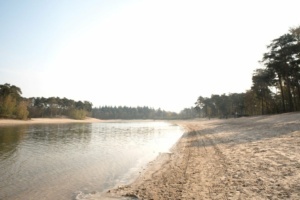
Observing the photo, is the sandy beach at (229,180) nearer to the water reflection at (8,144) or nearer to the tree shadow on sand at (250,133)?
the tree shadow on sand at (250,133)

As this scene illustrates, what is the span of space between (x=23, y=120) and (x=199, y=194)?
390ft

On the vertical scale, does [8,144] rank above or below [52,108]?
below

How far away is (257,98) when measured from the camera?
76750mm

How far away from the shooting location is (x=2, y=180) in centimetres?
1266

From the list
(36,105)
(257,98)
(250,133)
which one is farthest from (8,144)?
(36,105)

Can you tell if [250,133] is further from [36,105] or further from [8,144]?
[36,105]

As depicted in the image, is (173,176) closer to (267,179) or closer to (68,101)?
(267,179)

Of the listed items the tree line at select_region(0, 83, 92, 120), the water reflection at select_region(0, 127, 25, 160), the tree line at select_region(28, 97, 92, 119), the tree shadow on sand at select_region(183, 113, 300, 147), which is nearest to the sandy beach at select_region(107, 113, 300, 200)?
the tree shadow on sand at select_region(183, 113, 300, 147)

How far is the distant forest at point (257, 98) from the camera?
4759cm

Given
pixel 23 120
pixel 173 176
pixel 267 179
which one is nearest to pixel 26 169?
pixel 173 176

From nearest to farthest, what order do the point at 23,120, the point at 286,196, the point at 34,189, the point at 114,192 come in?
the point at 286,196 → the point at 114,192 → the point at 34,189 → the point at 23,120

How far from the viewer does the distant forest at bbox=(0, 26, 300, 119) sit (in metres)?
A: 47.6

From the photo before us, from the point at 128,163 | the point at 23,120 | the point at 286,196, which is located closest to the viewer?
the point at 286,196

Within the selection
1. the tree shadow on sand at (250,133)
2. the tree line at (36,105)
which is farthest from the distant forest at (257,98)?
the tree shadow on sand at (250,133)
